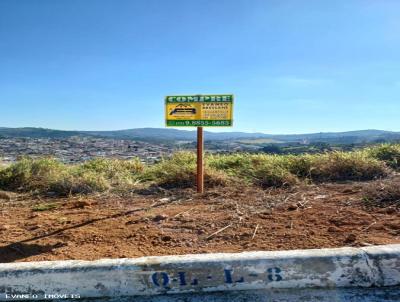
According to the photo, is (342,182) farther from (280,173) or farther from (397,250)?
(397,250)

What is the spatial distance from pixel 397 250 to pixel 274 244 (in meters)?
1.12

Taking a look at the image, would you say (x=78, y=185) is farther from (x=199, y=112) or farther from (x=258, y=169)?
(x=258, y=169)

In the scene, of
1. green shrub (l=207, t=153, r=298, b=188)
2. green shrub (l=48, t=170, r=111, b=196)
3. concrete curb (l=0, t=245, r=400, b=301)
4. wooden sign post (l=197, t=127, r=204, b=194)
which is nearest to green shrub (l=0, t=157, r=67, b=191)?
green shrub (l=48, t=170, r=111, b=196)

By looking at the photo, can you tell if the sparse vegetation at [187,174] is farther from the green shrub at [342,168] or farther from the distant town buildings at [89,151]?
the distant town buildings at [89,151]

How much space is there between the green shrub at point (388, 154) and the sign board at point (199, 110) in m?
4.33

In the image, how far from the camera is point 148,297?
10.3 ft

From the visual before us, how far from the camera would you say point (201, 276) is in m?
3.19

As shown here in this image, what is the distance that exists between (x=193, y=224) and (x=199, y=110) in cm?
244

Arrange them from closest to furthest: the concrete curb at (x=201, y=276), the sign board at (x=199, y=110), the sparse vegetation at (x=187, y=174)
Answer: the concrete curb at (x=201, y=276), the sign board at (x=199, y=110), the sparse vegetation at (x=187, y=174)

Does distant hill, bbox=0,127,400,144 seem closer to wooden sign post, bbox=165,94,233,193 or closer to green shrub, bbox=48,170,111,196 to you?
green shrub, bbox=48,170,111,196

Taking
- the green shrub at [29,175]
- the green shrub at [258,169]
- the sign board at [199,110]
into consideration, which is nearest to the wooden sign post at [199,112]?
the sign board at [199,110]

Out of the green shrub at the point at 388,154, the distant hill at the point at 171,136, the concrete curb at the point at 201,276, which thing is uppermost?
the distant hill at the point at 171,136

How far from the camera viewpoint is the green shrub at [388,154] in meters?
8.68

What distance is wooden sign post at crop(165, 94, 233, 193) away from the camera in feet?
21.6
